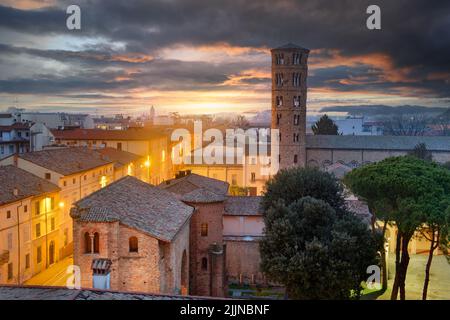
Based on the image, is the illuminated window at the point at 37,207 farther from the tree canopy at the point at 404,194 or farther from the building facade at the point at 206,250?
the tree canopy at the point at 404,194

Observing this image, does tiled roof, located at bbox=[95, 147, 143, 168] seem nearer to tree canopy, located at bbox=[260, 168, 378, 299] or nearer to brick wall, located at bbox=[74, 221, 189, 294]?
tree canopy, located at bbox=[260, 168, 378, 299]

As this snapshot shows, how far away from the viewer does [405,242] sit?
24.3m

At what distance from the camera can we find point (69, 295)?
31.5ft

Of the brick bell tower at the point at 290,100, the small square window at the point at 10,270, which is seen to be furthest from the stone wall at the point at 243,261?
the brick bell tower at the point at 290,100

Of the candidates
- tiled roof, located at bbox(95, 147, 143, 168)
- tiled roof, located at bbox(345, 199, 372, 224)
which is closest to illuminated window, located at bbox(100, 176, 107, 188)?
tiled roof, located at bbox(95, 147, 143, 168)

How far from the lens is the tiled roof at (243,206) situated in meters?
31.9

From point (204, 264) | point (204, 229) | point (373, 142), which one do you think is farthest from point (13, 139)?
point (373, 142)

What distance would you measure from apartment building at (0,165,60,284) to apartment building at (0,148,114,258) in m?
0.85

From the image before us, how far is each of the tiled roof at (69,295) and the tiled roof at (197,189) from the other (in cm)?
1696

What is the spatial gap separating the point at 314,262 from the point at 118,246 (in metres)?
8.58

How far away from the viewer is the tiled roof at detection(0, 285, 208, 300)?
9548mm

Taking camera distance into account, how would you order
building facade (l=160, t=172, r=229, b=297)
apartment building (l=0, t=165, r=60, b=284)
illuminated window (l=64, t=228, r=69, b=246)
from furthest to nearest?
illuminated window (l=64, t=228, r=69, b=246)
building facade (l=160, t=172, r=229, b=297)
apartment building (l=0, t=165, r=60, b=284)

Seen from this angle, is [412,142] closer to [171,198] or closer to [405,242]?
[405,242]
